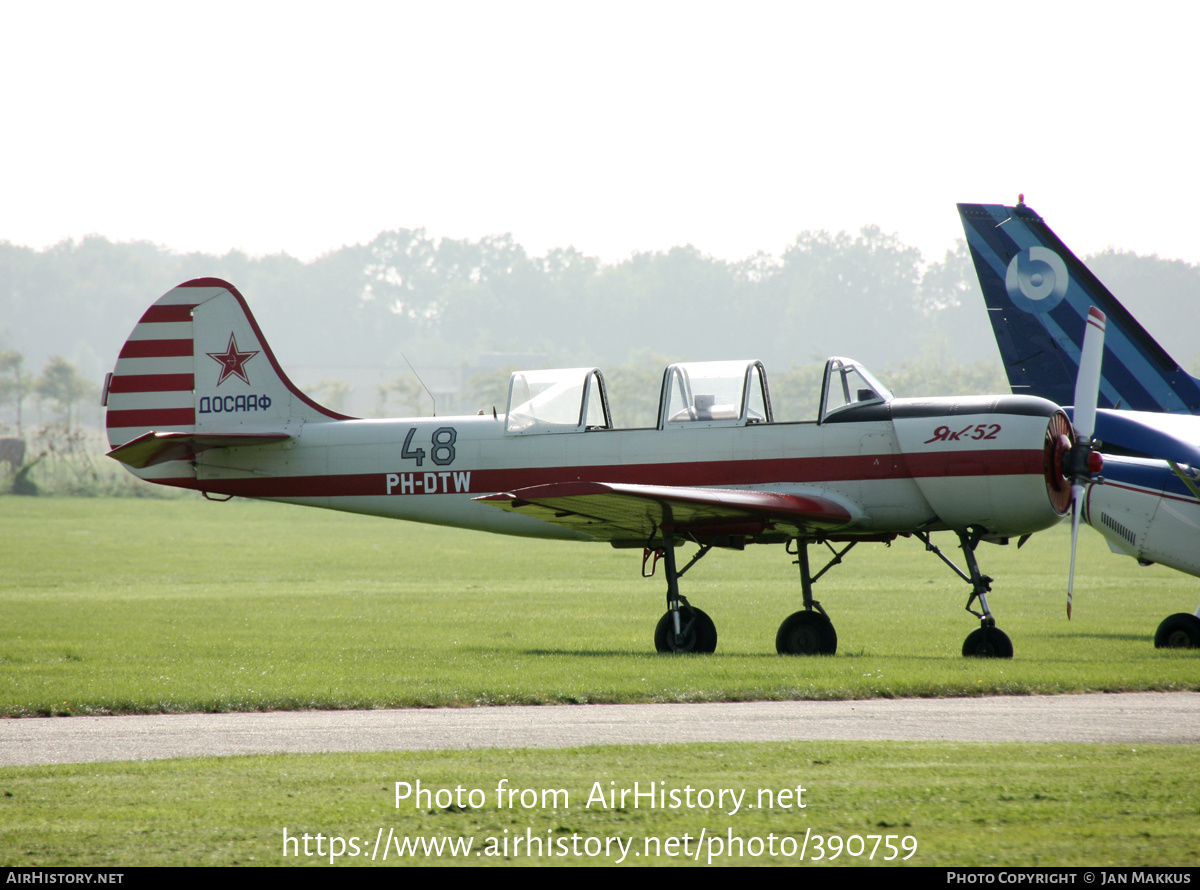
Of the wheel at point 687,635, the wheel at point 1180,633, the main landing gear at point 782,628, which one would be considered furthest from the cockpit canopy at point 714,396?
the wheel at point 1180,633

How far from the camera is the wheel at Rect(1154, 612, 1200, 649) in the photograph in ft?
46.1

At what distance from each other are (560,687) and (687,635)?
10.5ft

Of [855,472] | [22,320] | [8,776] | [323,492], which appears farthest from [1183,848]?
[22,320]

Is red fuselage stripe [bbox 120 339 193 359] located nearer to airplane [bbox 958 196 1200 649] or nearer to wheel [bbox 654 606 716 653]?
wheel [bbox 654 606 716 653]

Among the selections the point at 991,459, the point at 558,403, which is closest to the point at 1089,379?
the point at 991,459

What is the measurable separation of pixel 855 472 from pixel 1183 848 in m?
8.51

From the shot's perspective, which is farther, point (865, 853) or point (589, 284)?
point (589, 284)

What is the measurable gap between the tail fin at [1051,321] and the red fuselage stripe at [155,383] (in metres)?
12.2

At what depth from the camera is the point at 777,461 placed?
1391 centimetres

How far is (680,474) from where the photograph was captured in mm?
14195

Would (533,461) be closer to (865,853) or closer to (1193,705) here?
(1193,705)

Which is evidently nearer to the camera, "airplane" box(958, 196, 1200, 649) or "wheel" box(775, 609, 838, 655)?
"wheel" box(775, 609, 838, 655)

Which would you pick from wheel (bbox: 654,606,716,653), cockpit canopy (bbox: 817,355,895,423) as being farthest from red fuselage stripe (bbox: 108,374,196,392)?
cockpit canopy (bbox: 817,355,895,423)

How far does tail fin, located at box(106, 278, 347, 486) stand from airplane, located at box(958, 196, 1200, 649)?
34.1 feet
